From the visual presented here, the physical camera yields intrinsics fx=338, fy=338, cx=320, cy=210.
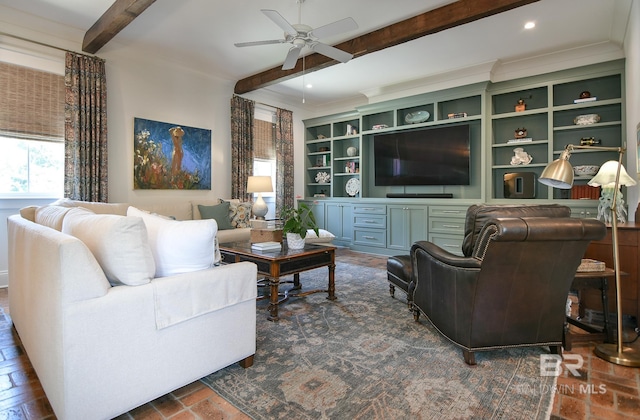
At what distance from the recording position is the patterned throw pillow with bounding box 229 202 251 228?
4957mm

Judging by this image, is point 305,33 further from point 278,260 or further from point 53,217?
→ point 53,217

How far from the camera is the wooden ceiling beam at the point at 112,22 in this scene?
2.96 meters

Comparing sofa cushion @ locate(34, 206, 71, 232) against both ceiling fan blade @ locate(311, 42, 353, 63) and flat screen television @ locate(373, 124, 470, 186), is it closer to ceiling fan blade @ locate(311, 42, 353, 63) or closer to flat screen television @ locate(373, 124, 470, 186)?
ceiling fan blade @ locate(311, 42, 353, 63)

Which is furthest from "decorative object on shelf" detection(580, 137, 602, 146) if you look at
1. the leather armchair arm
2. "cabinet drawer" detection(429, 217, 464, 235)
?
the leather armchair arm

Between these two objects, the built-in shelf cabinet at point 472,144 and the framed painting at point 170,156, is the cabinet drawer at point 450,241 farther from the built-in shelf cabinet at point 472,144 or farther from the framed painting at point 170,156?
the framed painting at point 170,156

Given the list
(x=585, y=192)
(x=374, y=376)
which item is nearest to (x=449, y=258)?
(x=374, y=376)

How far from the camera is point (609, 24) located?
142 inches

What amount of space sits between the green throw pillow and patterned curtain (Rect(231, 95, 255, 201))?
0.69m

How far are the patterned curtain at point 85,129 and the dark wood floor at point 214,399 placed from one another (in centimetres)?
240

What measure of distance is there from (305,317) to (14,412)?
176cm

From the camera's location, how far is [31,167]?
148 inches

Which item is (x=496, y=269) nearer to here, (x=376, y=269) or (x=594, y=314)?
(x=594, y=314)

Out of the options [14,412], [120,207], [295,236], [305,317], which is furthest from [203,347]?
[120,207]

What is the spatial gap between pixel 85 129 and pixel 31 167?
69 centimetres
